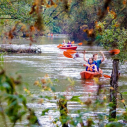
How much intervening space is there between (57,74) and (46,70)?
4.88ft

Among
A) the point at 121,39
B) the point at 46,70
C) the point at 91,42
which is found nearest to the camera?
the point at 91,42

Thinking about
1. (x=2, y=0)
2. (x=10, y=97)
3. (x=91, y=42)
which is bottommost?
(x=10, y=97)

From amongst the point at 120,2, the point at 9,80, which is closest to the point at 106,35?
the point at 120,2

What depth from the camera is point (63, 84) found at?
1171 centimetres

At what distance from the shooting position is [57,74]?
14.2m

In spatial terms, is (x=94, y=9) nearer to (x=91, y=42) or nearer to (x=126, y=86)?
(x=126, y=86)

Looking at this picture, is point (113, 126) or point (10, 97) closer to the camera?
point (10, 97)

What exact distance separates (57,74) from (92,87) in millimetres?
3199

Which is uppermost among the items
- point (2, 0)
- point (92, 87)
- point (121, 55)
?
point (2, 0)

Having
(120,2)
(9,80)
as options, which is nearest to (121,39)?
(120,2)

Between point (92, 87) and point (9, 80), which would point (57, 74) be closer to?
point (92, 87)

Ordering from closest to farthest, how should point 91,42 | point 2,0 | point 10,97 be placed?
point 10,97, point 91,42, point 2,0

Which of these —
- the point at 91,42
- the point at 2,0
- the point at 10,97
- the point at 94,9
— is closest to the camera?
the point at 10,97

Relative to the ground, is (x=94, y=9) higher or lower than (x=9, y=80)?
higher
